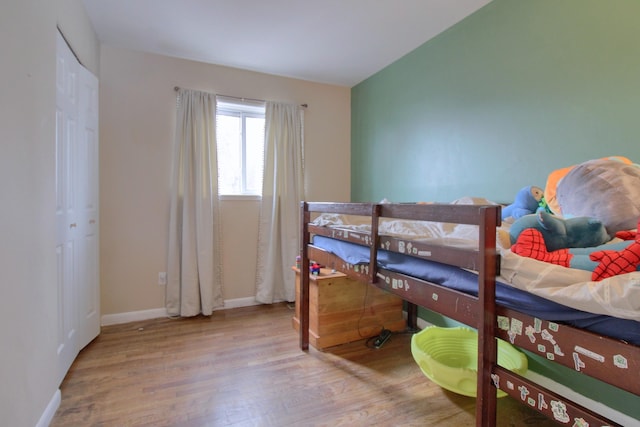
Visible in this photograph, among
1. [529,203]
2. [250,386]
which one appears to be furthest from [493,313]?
[250,386]

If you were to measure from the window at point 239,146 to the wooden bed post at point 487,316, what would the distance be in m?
2.58

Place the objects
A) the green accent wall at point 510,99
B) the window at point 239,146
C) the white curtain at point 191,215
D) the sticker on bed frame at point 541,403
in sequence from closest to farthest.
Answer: the sticker on bed frame at point 541,403 < the green accent wall at point 510,99 < the white curtain at point 191,215 < the window at point 239,146

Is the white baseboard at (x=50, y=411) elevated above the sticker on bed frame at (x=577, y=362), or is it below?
below

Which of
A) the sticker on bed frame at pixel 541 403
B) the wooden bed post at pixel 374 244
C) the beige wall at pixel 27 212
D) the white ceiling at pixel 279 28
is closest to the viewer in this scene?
the sticker on bed frame at pixel 541 403

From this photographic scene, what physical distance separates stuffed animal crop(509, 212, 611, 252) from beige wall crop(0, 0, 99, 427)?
1790 mm

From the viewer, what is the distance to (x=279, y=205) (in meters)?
3.18

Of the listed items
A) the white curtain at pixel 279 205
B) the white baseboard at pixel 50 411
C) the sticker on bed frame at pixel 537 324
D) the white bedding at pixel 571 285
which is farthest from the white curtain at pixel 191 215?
the sticker on bed frame at pixel 537 324

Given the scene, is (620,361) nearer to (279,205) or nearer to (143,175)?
(279,205)

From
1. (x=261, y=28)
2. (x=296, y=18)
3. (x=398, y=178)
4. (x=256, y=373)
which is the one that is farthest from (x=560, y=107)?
(x=256, y=373)

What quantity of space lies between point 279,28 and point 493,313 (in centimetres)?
236

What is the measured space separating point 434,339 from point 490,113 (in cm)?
151

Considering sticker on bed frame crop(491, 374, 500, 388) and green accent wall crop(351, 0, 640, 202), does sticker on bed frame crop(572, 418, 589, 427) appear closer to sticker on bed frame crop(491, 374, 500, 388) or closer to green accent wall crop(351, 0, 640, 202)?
Answer: sticker on bed frame crop(491, 374, 500, 388)

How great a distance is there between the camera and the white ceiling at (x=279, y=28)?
2066 mm

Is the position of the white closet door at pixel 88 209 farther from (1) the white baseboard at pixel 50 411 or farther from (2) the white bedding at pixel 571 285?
(2) the white bedding at pixel 571 285
